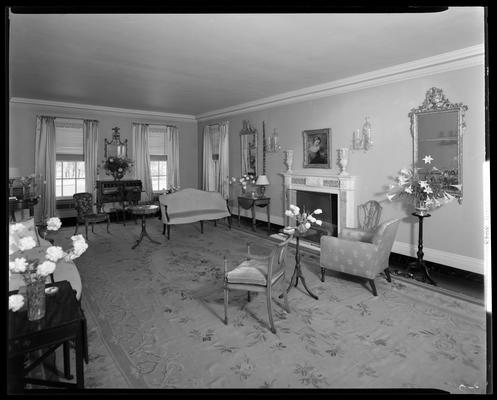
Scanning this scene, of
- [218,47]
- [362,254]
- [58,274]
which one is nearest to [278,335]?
[362,254]

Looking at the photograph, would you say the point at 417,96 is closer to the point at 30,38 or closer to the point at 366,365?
the point at 366,365

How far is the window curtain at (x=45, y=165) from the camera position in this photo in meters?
8.19

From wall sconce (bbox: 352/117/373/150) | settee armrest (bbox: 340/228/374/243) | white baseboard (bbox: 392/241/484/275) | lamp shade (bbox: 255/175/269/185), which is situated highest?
wall sconce (bbox: 352/117/373/150)

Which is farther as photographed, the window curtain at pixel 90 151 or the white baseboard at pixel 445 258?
the window curtain at pixel 90 151

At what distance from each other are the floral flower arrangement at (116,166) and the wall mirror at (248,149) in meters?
3.32

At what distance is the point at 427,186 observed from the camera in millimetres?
4531

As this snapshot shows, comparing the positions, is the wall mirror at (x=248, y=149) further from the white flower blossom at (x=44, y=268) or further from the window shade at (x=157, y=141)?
the white flower blossom at (x=44, y=268)

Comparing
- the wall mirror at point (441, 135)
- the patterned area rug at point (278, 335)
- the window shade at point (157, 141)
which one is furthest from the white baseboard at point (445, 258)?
the window shade at point (157, 141)

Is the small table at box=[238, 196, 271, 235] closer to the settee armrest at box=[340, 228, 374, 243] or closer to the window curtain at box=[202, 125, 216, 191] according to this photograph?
the window curtain at box=[202, 125, 216, 191]

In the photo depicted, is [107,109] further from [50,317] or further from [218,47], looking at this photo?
[50,317]

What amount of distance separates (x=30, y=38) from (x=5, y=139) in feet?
10.2

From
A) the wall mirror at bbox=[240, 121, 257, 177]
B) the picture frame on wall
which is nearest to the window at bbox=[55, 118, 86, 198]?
the wall mirror at bbox=[240, 121, 257, 177]

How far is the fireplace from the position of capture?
6.09m

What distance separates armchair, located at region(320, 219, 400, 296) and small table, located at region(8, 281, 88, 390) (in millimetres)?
2956
